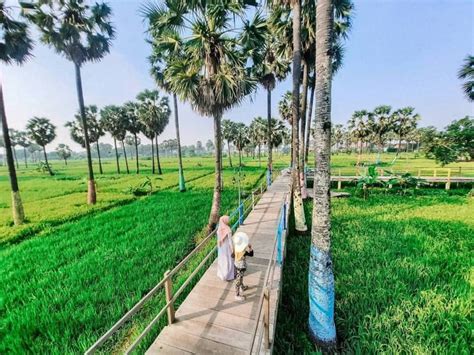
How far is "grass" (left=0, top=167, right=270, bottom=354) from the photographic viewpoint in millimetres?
3967

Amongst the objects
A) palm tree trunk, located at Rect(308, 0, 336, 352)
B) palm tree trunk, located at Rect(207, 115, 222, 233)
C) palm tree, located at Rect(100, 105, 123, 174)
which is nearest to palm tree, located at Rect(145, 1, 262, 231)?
palm tree trunk, located at Rect(207, 115, 222, 233)

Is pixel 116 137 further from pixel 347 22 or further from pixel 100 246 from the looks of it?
pixel 347 22

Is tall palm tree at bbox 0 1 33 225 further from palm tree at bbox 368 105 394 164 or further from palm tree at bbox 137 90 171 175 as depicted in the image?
palm tree at bbox 368 105 394 164

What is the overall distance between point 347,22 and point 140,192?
1786 cm

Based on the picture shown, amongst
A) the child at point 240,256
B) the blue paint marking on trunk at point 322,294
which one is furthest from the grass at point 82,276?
the blue paint marking on trunk at point 322,294

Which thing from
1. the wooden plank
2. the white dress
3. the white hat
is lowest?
the wooden plank

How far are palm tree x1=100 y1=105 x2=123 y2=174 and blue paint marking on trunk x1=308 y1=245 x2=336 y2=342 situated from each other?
3696 centimetres

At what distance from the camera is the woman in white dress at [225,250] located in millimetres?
4422

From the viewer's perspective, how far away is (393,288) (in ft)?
15.8

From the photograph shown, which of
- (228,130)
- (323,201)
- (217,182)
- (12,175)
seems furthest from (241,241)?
(228,130)

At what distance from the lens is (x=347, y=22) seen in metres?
11.1

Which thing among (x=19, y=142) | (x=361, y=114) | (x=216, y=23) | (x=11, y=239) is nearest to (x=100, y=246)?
(x=11, y=239)

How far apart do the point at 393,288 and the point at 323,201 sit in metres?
3.37

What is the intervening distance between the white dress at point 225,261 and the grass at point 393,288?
53.5 inches
